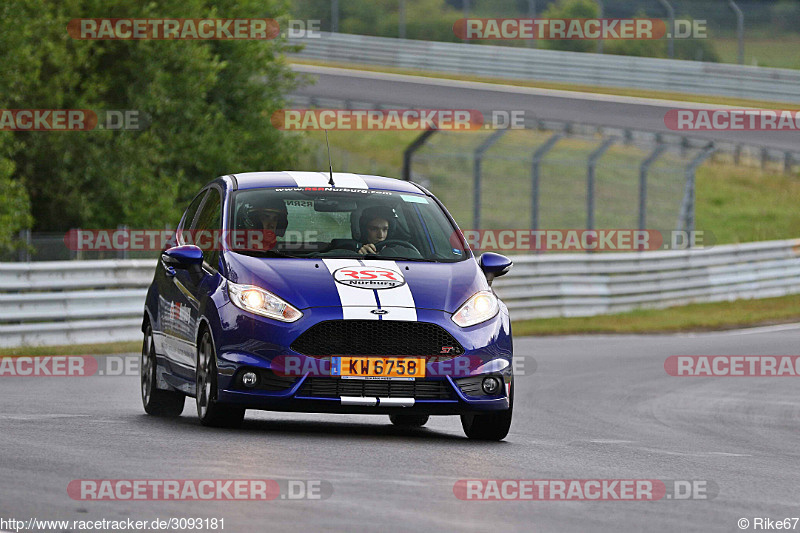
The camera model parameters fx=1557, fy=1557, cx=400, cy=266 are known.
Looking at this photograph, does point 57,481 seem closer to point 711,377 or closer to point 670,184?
point 711,377

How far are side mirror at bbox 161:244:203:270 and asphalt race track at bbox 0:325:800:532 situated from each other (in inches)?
39.6

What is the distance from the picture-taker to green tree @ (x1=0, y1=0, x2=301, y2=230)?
24.2m

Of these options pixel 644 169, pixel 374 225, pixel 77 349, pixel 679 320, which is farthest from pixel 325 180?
pixel 644 169

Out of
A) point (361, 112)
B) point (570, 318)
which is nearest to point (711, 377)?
point (570, 318)

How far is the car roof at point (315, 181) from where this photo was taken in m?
10.4

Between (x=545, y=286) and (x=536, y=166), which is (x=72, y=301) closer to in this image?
(x=545, y=286)

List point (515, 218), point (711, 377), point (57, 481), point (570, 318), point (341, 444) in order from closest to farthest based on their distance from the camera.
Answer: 1. point (57, 481)
2. point (341, 444)
3. point (711, 377)
4. point (570, 318)
5. point (515, 218)

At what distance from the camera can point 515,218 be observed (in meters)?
40.3

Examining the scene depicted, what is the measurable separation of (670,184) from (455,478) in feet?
121

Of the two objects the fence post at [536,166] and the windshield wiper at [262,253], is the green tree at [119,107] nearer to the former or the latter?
the fence post at [536,166]

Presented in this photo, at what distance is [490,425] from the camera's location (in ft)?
31.7

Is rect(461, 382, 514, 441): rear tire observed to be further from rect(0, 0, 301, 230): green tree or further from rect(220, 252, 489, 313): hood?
rect(0, 0, 301, 230): green tree

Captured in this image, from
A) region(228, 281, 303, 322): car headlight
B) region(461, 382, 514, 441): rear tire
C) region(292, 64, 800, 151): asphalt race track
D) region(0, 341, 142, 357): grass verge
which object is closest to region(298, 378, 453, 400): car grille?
region(228, 281, 303, 322): car headlight

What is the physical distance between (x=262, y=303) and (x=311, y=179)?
1693mm
